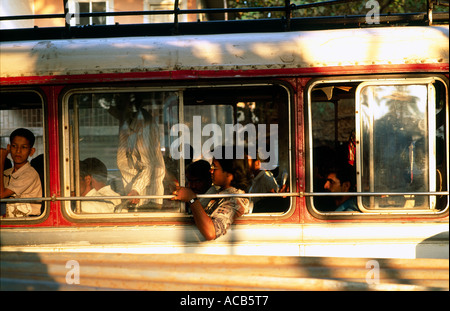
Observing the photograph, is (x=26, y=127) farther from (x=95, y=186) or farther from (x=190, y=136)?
(x=190, y=136)

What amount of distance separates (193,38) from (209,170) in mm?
1161

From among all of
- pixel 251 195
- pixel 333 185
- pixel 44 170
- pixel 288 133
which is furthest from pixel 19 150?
pixel 333 185

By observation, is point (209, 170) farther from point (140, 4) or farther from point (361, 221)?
point (140, 4)

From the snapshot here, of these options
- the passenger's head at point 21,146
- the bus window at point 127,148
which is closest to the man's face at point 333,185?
the bus window at point 127,148

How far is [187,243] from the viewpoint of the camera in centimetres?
429

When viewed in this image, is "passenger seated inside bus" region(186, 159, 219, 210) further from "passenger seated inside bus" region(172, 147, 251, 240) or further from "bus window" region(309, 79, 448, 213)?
"bus window" region(309, 79, 448, 213)

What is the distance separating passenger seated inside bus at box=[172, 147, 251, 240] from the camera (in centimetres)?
417

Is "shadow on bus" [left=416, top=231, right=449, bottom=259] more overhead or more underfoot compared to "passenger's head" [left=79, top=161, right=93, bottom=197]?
more underfoot

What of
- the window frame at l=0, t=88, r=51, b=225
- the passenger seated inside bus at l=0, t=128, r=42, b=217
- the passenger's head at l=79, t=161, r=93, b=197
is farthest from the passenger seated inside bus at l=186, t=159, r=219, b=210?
the passenger seated inside bus at l=0, t=128, r=42, b=217

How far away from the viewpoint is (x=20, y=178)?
14.7ft

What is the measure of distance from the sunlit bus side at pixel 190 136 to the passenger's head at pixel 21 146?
157 mm

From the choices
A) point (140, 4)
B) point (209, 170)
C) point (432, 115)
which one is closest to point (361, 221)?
point (432, 115)
